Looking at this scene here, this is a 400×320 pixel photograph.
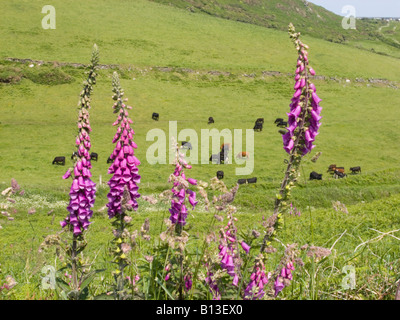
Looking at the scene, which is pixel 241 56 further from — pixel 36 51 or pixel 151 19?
pixel 36 51

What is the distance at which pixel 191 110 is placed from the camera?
2224 inches

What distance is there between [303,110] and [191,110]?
5349 centimetres

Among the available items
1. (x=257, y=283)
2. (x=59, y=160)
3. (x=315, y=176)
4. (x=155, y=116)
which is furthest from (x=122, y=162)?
(x=155, y=116)

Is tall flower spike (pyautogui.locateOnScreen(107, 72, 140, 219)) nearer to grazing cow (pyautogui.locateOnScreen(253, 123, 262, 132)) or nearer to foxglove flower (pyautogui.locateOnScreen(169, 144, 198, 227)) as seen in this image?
foxglove flower (pyautogui.locateOnScreen(169, 144, 198, 227))

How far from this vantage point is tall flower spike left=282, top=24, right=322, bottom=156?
3.37m

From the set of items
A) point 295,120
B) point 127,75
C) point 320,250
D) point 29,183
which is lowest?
point 29,183

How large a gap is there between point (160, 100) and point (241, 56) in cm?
2889

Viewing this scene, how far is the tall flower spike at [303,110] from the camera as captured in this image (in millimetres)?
3371

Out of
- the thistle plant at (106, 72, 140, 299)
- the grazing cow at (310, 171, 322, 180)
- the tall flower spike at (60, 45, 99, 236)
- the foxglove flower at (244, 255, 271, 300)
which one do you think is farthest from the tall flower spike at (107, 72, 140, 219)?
the grazing cow at (310, 171, 322, 180)

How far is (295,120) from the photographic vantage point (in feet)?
11.4

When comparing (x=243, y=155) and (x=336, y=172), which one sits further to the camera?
(x=243, y=155)

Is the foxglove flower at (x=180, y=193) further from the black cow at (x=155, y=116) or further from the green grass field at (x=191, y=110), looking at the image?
the black cow at (x=155, y=116)

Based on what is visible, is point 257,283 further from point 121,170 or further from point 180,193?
point 121,170

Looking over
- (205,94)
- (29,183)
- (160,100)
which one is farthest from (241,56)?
(29,183)
